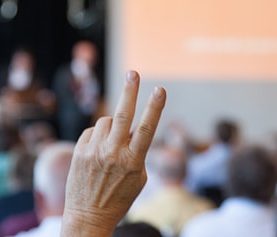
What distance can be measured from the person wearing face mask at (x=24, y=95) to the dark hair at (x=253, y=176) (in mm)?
5831

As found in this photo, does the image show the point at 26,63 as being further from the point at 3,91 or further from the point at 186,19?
the point at 186,19

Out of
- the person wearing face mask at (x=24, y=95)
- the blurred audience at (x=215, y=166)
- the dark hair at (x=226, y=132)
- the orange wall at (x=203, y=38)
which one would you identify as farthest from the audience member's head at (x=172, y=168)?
the person wearing face mask at (x=24, y=95)

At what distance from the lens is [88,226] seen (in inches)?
39.9

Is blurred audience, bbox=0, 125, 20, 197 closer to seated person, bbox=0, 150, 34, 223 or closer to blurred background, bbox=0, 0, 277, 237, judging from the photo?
blurred background, bbox=0, 0, 277, 237

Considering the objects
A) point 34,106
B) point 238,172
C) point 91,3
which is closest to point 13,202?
point 238,172

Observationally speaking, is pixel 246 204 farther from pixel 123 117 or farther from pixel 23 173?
pixel 123 117

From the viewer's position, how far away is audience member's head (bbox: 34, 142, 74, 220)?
8.19 ft

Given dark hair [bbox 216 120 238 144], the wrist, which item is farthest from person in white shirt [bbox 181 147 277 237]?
dark hair [bbox 216 120 238 144]

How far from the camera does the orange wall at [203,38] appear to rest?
6.87m

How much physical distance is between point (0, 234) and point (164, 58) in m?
4.48

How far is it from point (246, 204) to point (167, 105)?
4.83 m

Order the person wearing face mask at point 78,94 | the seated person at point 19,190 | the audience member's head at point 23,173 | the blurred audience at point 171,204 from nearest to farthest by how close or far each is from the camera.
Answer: the blurred audience at point 171,204 → the seated person at point 19,190 → the audience member's head at point 23,173 → the person wearing face mask at point 78,94

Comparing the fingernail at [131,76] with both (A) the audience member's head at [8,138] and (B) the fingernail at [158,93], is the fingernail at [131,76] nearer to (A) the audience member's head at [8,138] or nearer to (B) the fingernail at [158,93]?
(B) the fingernail at [158,93]

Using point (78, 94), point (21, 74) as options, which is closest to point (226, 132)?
point (78, 94)
